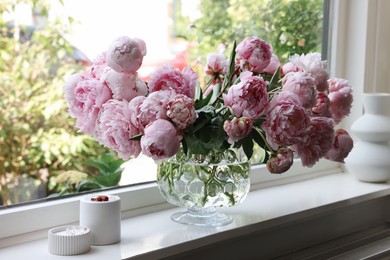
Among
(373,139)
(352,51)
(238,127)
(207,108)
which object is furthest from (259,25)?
(238,127)

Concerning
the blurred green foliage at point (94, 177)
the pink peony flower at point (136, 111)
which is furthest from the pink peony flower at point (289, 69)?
the blurred green foliage at point (94, 177)

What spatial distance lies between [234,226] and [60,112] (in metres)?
0.45

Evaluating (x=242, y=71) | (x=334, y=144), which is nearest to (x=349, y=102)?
(x=334, y=144)

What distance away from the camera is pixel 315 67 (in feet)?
4.30

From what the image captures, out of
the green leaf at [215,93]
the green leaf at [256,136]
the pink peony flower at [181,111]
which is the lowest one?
the green leaf at [256,136]

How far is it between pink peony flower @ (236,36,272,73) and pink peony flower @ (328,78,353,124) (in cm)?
17

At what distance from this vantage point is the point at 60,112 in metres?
1.41

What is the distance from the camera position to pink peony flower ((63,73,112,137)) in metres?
1.20

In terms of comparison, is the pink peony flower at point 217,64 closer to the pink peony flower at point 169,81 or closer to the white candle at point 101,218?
the pink peony flower at point 169,81

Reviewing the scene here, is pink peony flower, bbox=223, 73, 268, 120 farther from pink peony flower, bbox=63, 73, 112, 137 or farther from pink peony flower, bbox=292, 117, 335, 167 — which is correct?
pink peony flower, bbox=63, 73, 112, 137

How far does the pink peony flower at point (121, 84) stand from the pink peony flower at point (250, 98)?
190 millimetres

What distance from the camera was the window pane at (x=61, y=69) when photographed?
1327 mm

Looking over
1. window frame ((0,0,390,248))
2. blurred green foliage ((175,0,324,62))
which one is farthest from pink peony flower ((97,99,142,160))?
window frame ((0,0,390,248))

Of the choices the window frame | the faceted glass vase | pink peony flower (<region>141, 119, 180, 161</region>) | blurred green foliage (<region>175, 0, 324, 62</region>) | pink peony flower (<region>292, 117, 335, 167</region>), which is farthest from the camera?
the window frame
